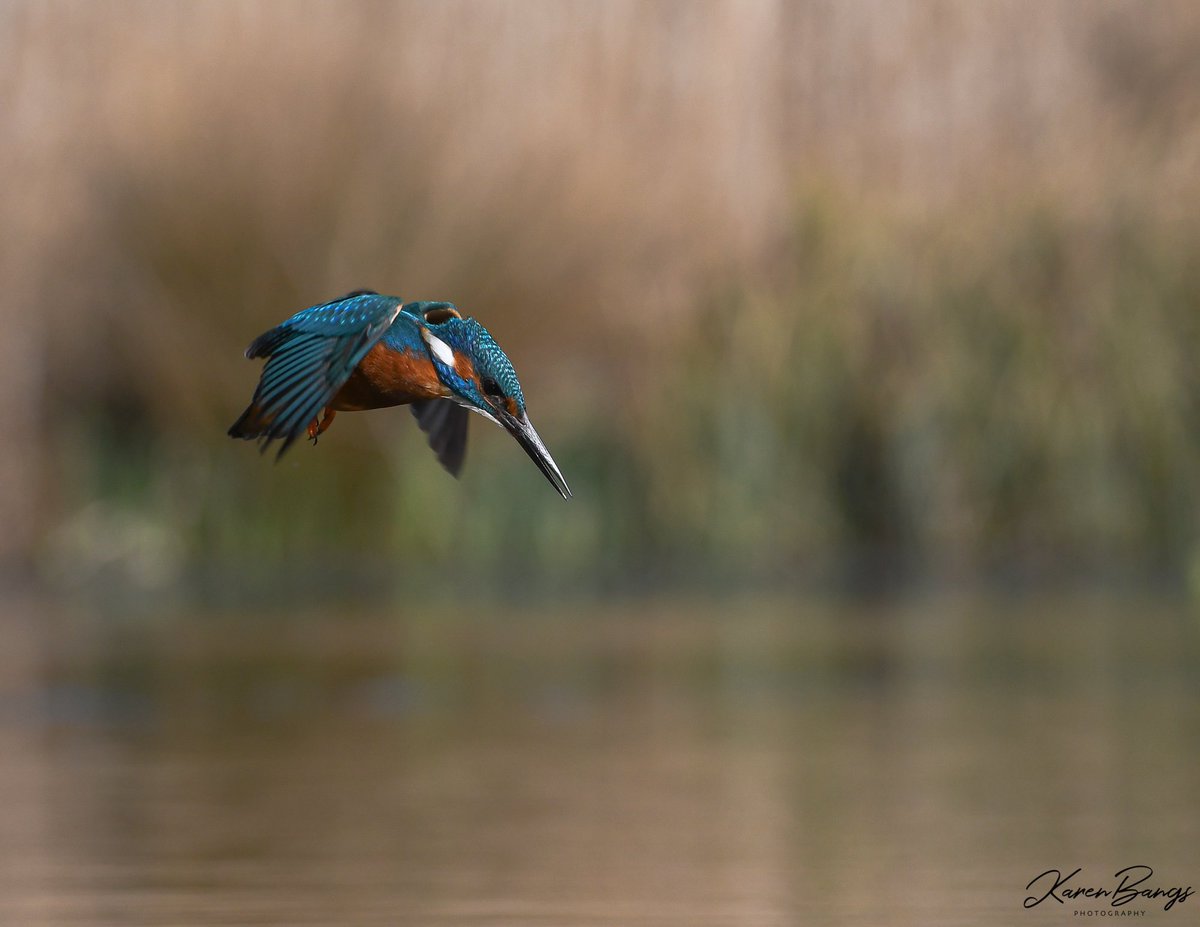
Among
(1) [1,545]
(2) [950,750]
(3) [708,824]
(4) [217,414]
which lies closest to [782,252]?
(4) [217,414]

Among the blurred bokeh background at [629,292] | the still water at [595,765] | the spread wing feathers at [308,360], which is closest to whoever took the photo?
the spread wing feathers at [308,360]

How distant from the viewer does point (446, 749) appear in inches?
195

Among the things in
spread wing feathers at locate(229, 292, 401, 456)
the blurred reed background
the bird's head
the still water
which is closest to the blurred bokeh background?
the blurred reed background

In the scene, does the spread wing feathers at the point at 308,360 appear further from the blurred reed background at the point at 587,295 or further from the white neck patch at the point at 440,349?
the blurred reed background at the point at 587,295

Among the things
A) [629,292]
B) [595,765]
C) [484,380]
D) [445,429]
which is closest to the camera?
[484,380]

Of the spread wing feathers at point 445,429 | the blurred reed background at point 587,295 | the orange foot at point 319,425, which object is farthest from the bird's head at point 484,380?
the blurred reed background at point 587,295

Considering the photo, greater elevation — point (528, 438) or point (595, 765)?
point (528, 438)

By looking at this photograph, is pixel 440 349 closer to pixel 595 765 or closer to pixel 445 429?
pixel 445 429

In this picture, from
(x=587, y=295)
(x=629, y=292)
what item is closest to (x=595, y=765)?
(x=587, y=295)

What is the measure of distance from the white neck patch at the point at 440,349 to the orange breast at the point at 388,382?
0.05 ft

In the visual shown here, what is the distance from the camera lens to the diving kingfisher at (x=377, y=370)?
107 inches

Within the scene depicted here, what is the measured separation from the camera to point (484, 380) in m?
2.71

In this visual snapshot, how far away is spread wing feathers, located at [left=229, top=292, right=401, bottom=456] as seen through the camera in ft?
8.85

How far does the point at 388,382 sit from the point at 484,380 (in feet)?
0.42
